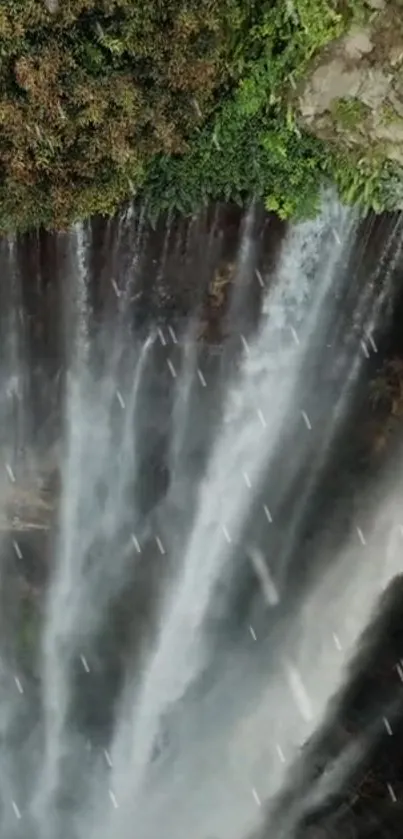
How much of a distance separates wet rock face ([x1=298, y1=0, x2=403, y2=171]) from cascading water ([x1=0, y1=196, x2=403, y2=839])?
0.83 m

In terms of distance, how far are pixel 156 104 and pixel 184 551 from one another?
3635 millimetres

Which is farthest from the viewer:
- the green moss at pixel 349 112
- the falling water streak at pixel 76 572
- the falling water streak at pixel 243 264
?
the falling water streak at pixel 76 572

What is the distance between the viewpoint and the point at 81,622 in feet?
25.3

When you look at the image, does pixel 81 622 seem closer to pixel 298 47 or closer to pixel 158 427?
pixel 158 427

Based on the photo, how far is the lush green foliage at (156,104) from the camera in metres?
5.11

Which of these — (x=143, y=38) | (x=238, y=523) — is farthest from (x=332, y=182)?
(x=238, y=523)

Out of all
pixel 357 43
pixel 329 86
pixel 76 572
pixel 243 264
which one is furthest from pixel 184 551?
pixel 357 43

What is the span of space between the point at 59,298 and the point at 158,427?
129 centimetres

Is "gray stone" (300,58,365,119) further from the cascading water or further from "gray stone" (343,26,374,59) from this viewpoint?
the cascading water

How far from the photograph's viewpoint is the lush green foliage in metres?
5.11

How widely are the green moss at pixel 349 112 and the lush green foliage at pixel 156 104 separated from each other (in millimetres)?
225

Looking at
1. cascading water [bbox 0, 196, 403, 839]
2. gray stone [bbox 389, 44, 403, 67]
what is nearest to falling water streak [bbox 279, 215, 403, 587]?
cascading water [bbox 0, 196, 403, 839]

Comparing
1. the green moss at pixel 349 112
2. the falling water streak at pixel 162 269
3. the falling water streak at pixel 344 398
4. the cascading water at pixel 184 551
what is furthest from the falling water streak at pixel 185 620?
the green moss at pixel 349 112

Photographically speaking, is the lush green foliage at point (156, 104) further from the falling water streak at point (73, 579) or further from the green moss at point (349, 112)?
the falling water streak at point (73, 579)
